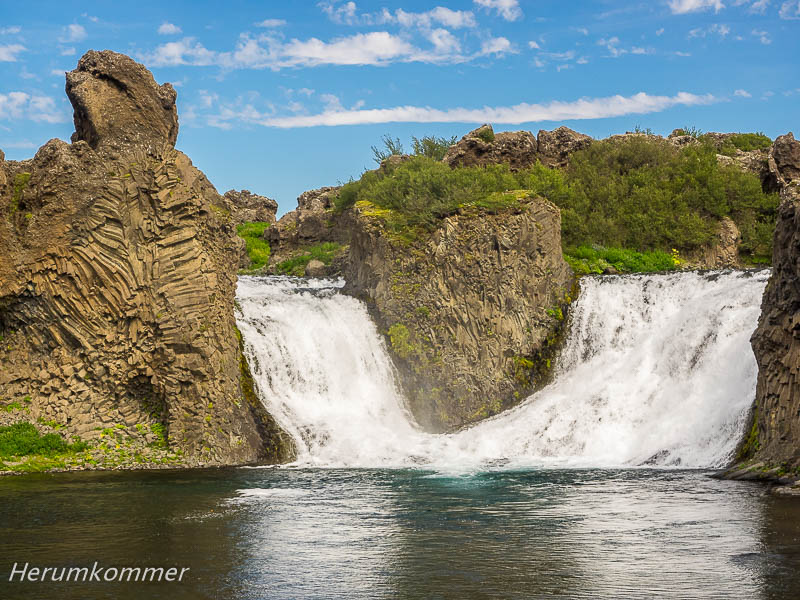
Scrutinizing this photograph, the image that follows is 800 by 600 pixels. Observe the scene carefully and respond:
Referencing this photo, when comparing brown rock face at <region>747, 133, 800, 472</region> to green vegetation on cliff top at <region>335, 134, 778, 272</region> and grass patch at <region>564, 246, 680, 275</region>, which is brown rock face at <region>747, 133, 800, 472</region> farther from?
grass patch at <region>564, 246, 680, 275</region>

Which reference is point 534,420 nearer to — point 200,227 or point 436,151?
point 200,227

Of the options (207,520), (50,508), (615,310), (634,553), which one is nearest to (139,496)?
(50,508)

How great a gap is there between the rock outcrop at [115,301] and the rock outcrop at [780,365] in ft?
47.6

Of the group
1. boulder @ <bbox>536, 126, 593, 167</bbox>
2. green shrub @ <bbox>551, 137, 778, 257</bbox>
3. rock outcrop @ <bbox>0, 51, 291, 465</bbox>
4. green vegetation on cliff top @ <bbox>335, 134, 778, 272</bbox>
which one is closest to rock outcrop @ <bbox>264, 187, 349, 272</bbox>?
green vegetation on cliff top @ <bbox>335, 134, 778, 272</bbox>

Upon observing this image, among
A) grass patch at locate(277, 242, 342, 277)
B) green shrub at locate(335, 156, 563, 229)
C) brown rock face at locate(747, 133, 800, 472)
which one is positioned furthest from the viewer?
grass patch at locate(277, 242, 342, 277)

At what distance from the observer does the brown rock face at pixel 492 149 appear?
179 feet

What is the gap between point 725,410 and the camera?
28.6 meters

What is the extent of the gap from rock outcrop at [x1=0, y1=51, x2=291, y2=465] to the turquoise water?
394 cm

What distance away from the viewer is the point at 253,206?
81.5 meters

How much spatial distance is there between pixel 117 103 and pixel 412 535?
19774 mm

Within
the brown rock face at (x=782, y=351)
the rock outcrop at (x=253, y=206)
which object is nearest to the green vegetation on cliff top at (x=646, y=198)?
the brown rock face at (x=782, y=351)

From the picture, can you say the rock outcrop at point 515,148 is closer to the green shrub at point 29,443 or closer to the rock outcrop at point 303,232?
the rock outcrop at point 303,232

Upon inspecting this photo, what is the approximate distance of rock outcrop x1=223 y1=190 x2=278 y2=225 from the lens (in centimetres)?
7938

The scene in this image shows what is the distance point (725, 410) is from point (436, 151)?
34.8m
